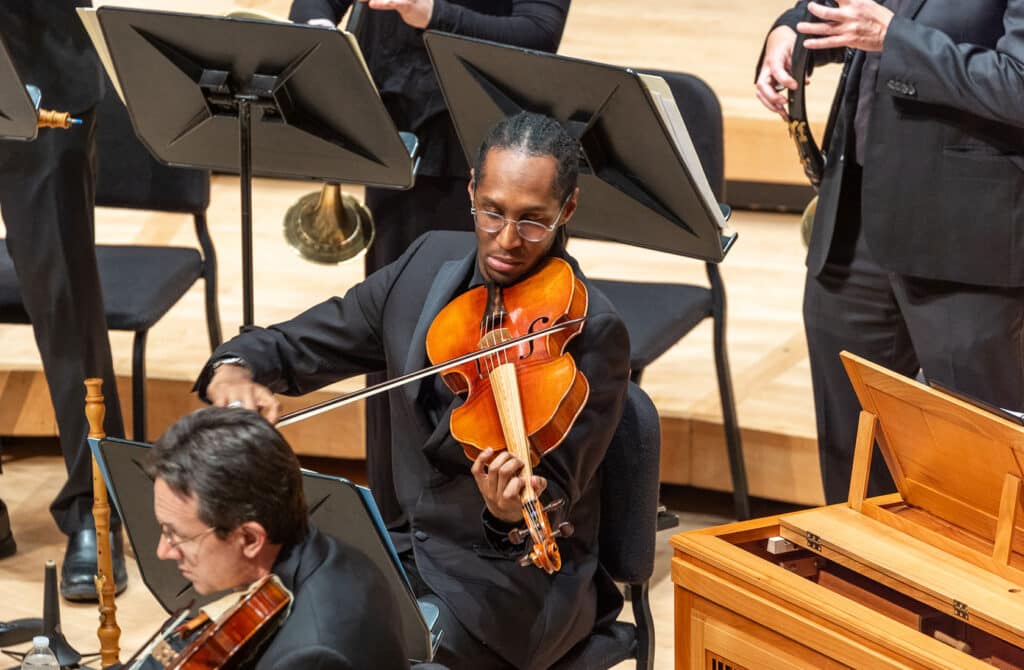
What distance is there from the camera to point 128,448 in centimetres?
196

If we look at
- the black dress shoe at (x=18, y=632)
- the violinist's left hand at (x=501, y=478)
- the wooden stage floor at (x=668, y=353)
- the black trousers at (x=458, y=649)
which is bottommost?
the black dress shoe at (x=18, y=632)

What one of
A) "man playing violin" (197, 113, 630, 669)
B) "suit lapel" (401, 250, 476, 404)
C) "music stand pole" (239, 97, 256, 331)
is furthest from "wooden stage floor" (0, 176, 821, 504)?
"suit lapel" (401, 250, 476, 404)

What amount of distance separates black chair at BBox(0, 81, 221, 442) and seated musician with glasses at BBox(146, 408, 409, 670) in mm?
1864

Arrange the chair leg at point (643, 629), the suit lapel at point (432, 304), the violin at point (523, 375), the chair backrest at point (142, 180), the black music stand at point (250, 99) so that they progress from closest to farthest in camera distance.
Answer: the violin at point (523, 375) < the suit lapel at point (432, 304) < the chair leg at point (643, 629) < the black music stand at point (250, 99) < the chair backrest at point (142, 180)

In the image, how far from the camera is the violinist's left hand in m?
1.92

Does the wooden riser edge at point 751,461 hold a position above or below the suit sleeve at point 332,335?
below

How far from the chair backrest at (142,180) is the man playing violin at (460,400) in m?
1.44

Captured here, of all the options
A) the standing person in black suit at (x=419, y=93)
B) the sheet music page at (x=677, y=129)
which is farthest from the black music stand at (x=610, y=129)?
the standing person in black suit at (x=419, y=93)

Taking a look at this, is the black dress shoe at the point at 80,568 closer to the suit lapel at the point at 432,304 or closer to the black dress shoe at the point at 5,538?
the black dress shoe at the point at 5,538

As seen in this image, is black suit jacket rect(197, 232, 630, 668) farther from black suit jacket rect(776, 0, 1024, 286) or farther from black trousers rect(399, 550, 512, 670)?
black suit jacket rect(776, 0, 1024, 286)

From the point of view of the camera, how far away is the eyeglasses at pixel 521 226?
7.03ft

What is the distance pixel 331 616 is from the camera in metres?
1.62

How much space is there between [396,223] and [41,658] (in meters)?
1.25

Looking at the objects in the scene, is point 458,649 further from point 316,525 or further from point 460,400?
point 316,525
